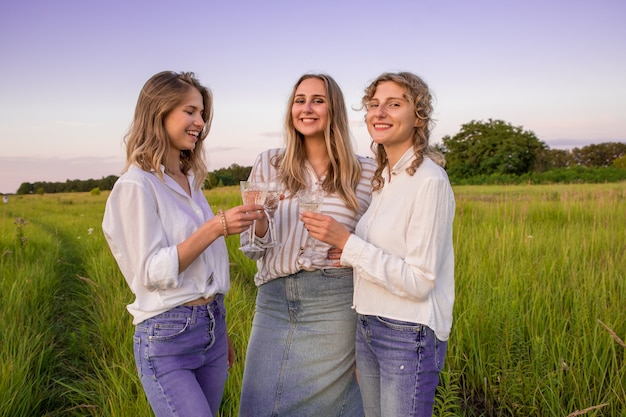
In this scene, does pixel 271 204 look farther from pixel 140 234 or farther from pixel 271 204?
pixel 140 234

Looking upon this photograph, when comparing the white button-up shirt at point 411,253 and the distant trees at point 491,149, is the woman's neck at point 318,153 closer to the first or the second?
the white button-up shirt at point 411,253

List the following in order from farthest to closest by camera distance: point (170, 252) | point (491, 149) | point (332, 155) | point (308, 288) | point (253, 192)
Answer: point (491, 149) < point (332, 155) < point (308, 288) < point (253, 192) < point (170, 252)

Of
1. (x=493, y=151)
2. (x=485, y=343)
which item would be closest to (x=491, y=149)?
(x=493, y=151)

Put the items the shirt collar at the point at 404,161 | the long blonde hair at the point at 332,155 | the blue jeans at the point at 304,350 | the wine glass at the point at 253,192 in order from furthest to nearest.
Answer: the long blonde hair at the point at 332,155
the blue jeans at the point at 304,350
the wine glass at the point at 253,192
the shirt collar at the point at 404,161

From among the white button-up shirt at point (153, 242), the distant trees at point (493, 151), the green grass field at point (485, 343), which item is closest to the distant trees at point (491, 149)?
the distant trees at point (493, 151)

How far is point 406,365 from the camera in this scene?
1883 mm

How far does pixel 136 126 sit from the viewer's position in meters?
2.05

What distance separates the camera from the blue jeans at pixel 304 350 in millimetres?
2514

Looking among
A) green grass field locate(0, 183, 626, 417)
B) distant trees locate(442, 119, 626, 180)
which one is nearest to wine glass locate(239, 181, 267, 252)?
green grass field locate(0, 183, 626, 417)

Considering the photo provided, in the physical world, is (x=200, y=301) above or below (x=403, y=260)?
below

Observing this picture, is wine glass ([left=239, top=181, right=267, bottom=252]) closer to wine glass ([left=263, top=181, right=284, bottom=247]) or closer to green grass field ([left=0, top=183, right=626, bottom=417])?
wine glass ([left=263, top=181, right=284, bottom=247])

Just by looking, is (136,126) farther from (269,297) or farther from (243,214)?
(269,297)

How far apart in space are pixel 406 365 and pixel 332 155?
4.03 ft

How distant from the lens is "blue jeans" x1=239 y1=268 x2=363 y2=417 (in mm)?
2514
